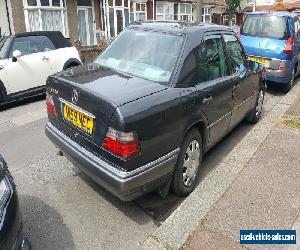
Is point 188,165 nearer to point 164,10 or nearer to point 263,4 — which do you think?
point 164,10

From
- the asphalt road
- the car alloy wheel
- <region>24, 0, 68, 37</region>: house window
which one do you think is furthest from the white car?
<region>24, 0, 68, 37</region>: house window

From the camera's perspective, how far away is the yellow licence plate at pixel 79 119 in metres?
3.06

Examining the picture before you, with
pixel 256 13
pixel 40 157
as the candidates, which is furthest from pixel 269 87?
pixel 40 157

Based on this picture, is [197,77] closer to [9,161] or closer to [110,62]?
[110,62]

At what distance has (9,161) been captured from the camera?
14.9ft

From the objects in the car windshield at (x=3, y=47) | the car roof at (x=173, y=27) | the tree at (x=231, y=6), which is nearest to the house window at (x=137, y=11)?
the car windshield at (x=3, y=47)

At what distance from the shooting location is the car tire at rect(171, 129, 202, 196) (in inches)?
135

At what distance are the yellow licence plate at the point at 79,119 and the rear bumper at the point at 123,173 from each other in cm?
21

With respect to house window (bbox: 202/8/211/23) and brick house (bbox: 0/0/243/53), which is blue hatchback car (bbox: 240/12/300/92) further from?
house window (bbox: 202/8/211/23)

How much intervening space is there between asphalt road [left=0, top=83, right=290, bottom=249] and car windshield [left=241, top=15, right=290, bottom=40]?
4.45m

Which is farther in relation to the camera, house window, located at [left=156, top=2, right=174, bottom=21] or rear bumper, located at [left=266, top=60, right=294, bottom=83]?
house window, located at [left=156, top=2, right=174, bottom=21]

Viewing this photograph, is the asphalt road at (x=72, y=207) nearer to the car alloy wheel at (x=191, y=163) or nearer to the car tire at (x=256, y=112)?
the car alloy wheel at (x=191, y=163)

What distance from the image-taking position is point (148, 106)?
291 cm

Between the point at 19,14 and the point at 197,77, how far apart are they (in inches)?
504
